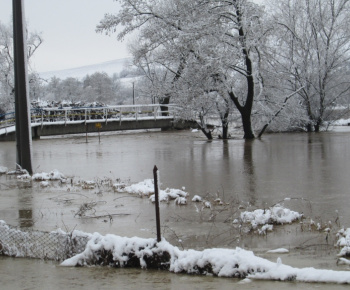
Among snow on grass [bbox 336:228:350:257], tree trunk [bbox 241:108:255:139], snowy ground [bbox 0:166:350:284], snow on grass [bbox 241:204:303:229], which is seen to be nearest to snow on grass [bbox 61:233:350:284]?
snowy ground [bbox 0:166:350:284]

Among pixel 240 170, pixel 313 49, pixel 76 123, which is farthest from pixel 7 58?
pixel 240 170

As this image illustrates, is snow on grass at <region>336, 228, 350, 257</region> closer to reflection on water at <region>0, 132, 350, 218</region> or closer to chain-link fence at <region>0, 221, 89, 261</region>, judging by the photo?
reflection on water at <region>0, 132, 350, 218</region>

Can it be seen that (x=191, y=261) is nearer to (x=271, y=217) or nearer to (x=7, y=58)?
(x=271, y=217)

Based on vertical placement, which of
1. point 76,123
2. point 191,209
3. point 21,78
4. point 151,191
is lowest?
point 191,209

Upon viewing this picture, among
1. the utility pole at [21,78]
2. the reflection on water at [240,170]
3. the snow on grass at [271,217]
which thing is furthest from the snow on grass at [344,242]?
the utility pole at [21,78]

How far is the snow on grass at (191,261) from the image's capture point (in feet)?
16.1

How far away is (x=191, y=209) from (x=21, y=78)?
6.56 metres

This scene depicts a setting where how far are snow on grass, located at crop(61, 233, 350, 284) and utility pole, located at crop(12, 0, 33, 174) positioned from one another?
8187 mm

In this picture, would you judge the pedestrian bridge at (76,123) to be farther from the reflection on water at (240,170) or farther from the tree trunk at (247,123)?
the reflection on water at (240,170)

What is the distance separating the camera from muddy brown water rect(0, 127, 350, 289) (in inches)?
211

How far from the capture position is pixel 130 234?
7.33m

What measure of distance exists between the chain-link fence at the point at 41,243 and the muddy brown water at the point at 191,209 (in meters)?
0.19

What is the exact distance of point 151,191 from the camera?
10.6 meters

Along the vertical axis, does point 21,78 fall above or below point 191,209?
above
